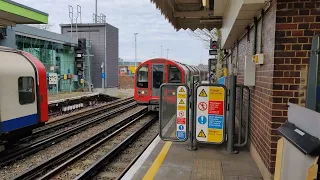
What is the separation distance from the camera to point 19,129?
7.33m

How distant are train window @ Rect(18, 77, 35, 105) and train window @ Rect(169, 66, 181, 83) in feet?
24.2

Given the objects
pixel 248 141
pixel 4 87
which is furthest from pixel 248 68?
pixel 4 87

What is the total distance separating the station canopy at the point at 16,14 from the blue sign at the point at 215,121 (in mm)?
9443

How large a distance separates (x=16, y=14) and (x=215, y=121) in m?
10.1

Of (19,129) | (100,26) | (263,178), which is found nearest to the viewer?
(263,178)

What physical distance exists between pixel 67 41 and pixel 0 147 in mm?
18055

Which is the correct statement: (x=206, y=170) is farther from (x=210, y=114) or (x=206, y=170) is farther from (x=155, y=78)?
(x=155, y=78)

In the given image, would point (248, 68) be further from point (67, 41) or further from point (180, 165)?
point (67, 41)

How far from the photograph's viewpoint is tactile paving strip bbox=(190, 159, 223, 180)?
422cm

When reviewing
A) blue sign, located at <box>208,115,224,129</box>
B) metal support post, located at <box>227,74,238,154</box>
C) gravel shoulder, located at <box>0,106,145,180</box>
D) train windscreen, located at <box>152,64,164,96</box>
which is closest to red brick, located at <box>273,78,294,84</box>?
metal support post, located at <box>227,74,238,154</box>

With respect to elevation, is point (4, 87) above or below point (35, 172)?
above

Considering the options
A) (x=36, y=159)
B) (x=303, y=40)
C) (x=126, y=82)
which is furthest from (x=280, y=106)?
(x=126, y=82)

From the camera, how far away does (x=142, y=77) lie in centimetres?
1445

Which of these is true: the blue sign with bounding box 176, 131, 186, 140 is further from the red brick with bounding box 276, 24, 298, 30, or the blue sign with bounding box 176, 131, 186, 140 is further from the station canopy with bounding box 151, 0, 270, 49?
the red brick with bounding box 276, 24, 298, 30
